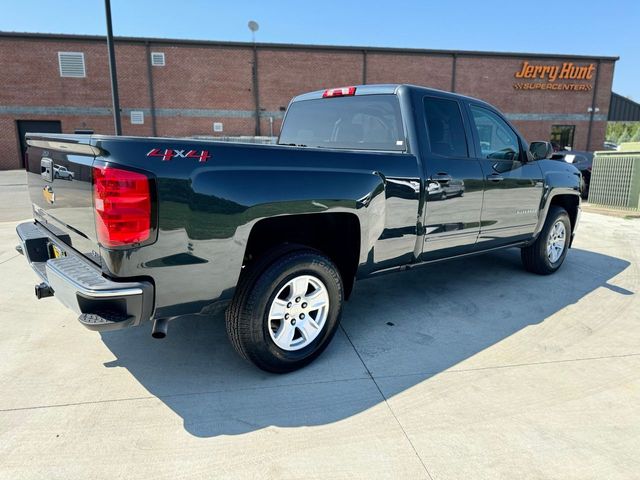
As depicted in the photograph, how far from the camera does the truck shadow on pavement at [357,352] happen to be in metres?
2.65

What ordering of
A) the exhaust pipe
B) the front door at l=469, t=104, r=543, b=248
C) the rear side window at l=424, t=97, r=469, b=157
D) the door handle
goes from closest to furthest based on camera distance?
the exhaust pipe < the door handle < the rear side window at l=424, t=97, r=469, b=157 < the front door at l=469, t=104, r=543, b=248

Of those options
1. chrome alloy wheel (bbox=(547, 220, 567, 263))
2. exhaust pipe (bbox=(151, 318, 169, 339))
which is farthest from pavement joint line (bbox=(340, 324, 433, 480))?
chrome alloy wheel (bbox=(547, 220, 567, 263))

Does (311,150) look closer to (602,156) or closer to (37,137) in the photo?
(37,137)

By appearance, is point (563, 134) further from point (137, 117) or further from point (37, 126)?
point (37, 126)

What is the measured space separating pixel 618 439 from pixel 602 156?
10.8 meters

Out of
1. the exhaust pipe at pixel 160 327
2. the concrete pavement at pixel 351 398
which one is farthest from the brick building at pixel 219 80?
the exhaust pipe at pixel 160 327

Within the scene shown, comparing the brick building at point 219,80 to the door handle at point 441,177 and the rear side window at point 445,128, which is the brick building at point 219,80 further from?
the door handle at point 441,177

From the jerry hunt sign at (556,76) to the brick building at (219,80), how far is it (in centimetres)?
7

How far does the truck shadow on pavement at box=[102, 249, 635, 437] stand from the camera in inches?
104

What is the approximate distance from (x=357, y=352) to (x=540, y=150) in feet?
9.96

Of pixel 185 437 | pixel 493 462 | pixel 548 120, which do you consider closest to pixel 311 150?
pixel 185 437

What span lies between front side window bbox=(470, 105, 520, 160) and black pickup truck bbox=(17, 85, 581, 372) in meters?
0.02

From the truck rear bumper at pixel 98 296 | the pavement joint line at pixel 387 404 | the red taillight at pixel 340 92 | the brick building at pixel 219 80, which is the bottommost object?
the pavement joint line at pixel 387 404

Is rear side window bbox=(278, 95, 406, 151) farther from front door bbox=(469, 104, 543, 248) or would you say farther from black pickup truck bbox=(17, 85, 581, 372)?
front door bbox=(469, 104, 543, 248)
